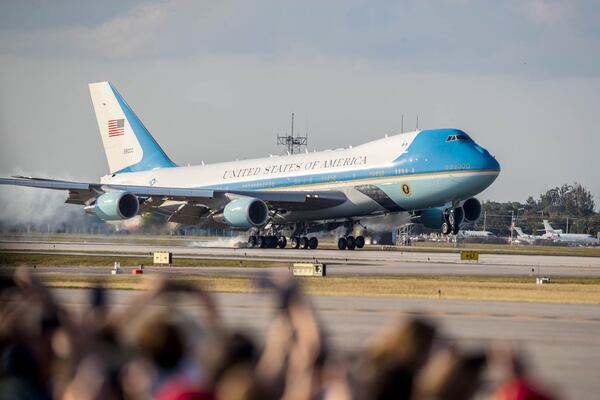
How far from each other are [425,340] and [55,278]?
1175 inches

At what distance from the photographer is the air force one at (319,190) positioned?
195ft

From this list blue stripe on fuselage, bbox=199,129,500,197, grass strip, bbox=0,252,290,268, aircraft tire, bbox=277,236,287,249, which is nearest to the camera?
grass strip, bbox=0,252,290,268

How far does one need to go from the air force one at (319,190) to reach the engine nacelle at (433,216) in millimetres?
54

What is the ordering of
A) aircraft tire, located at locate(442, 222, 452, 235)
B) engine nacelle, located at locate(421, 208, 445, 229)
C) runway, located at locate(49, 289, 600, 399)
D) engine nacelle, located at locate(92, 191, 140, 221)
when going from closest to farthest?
runway, located at locate(49, 289, 600, 399), aircraft tire, located at locate(442, 222, 452, 235), engine nacelle, located at locate(92, 191, 140, 221), engine nacelle, located at locate(421, 208, 445, 229)

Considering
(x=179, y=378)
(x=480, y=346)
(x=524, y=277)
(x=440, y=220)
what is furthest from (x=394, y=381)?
(x=440, y=220)

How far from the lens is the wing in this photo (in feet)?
210

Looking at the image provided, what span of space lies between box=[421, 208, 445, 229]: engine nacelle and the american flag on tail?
74.7 ft

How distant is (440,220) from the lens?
65625mm

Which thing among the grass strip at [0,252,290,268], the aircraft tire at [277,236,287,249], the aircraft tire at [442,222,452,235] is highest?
the aircraft tire at [442,222,452,235]

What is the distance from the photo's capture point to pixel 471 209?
65.1 meters

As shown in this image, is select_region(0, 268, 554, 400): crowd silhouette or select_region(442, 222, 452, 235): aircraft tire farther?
select_region(442, 222, 452, 235): aircraft tire

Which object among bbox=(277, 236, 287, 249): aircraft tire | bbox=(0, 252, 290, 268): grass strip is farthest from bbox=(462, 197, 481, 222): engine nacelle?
bbox=(0, 252, 290, 268): grass strip

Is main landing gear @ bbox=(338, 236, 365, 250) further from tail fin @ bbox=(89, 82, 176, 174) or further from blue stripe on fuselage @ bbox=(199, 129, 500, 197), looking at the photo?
tail fin @ bbox=(89, 82, 176, 174)

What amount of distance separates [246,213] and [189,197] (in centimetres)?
477
